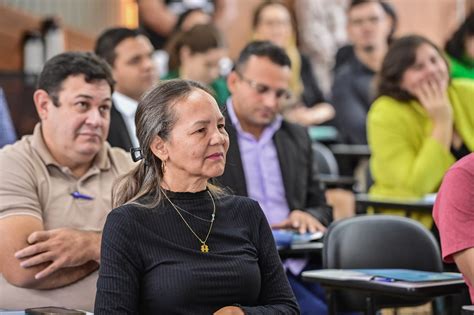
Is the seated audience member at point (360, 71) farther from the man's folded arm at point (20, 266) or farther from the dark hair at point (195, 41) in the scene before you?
the man's folded arm at point (20, 266)

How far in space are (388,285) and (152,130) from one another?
90 centimetres

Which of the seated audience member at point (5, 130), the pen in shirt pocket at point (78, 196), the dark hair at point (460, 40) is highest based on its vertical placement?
the dark hair at point (460, 40)

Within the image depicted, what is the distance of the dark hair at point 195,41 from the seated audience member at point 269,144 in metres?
1.57

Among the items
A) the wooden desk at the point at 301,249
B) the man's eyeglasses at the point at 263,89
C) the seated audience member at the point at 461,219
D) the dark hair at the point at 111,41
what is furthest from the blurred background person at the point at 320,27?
the seated audience member at the point at 461,219

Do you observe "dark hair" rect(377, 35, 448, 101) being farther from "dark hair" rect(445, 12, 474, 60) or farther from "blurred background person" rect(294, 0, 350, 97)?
"blurred background person" rect(294, 0, 350, 97)

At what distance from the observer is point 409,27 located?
10992 millimetres

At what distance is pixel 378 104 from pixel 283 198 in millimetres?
909

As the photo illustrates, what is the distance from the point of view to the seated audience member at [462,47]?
5883 mm

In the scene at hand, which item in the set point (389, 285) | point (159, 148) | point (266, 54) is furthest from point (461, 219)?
point (266, 54)

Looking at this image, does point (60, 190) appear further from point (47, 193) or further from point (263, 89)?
point (263, 89)

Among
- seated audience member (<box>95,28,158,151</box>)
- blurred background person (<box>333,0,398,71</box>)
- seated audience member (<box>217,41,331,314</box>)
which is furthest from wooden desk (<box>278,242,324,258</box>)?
blurred background person (<box>333,0,398,71</box>)

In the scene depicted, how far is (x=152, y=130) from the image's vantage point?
103 inches

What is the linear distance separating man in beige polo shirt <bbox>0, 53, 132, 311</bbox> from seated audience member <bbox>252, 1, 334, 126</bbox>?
3.68 metres

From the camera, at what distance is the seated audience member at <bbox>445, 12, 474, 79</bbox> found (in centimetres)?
588
